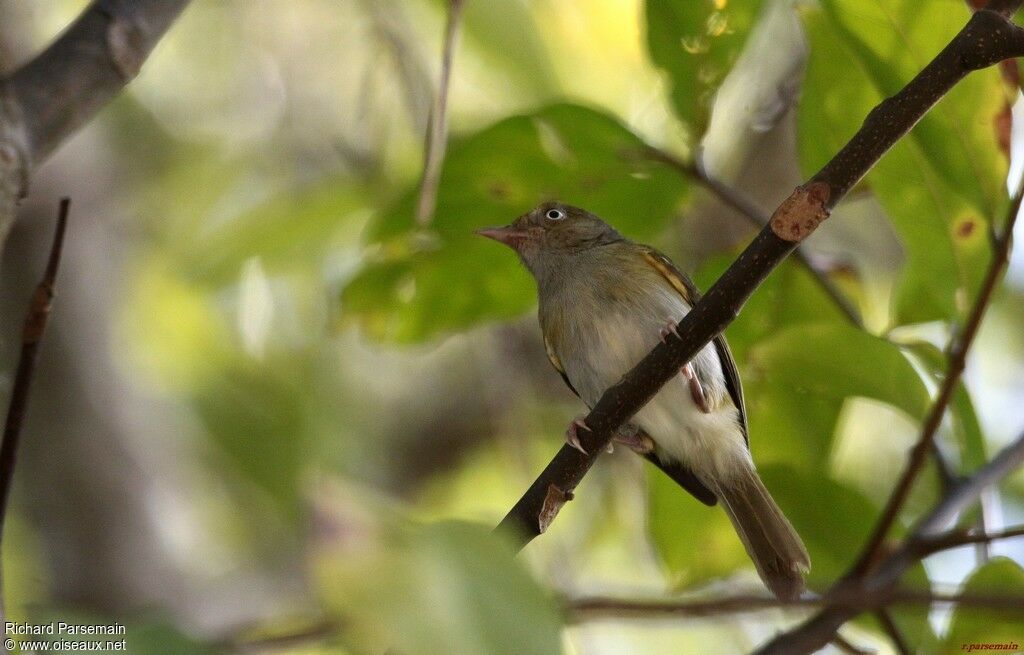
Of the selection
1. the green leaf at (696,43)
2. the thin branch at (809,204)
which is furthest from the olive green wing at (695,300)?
the thin branch at (809,204)

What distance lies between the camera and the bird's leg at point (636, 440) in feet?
12.0

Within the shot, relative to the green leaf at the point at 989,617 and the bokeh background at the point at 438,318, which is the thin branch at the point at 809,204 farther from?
the green leaf at the point at 989,617

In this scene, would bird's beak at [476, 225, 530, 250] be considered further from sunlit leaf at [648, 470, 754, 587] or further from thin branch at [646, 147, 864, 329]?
sunlit leaf at [648, 470, 754, 587]

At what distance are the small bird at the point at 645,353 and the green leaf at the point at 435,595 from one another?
2.30m

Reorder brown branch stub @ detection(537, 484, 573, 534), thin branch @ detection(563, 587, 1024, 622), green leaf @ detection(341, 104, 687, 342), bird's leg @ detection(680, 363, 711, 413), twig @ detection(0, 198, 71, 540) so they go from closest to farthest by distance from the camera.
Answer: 1. thin branch @ detection(563, 587, 1024, 622)
2. twig @ detection(0, 198, 71, 540)
3. brown branch stub @ detection(537, 484, 573, 534)
4. green leaf @ detection(341, 104, 687, 342)
5. bird's leg @ detection(680, 363, 711, 413)

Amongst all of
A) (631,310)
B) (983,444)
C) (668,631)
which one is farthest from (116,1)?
(668,631)

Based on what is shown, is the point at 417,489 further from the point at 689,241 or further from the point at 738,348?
the point at 738,348

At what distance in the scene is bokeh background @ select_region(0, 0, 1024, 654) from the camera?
2865 mm

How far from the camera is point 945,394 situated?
2.64 meters

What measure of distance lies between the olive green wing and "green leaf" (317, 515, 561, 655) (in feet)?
7.34

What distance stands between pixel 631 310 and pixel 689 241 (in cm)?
235

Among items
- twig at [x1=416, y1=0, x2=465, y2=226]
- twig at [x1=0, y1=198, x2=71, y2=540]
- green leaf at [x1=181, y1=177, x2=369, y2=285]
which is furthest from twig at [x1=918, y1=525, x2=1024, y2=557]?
green leaf at [x1=181, y1=177, x2=369, y2=285]

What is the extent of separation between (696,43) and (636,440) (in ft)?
4.37

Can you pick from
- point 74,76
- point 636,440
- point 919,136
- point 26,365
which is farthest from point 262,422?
point 26,365
